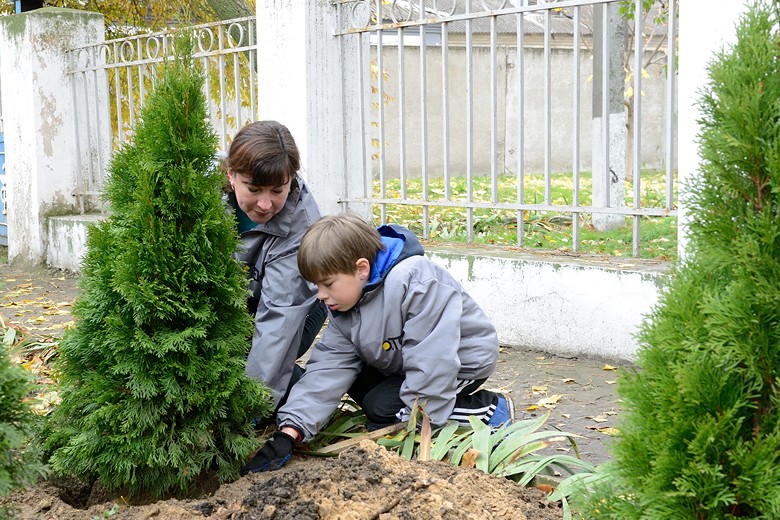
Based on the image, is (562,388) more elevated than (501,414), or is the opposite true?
(501,414)

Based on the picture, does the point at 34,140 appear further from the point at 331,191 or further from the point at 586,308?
the point at 586,308

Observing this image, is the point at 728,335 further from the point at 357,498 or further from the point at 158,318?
the point at 158,318

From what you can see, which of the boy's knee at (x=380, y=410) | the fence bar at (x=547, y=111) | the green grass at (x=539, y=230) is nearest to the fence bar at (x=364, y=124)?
the green grass at (x=539, y=230)

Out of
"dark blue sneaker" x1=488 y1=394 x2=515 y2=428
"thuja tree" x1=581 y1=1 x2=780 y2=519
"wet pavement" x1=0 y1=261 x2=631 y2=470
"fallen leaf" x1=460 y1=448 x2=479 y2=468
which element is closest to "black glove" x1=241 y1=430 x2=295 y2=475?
"fallen leaf" x1=460 y1=448 x2=479 y2=468

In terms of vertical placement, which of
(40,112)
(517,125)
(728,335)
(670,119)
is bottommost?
(728,335)

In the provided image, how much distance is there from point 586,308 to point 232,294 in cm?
288

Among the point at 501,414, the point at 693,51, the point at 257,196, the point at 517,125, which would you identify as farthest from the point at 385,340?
the point at 517,125

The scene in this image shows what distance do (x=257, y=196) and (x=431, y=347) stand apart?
3.03ft

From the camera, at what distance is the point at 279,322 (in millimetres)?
3479

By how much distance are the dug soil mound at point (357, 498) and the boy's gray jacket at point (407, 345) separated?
44 cm

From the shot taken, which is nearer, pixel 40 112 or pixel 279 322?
pixel 279 322

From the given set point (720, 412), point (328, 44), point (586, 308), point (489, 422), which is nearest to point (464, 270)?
point (586, 308)

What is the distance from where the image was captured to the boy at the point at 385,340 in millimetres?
3338

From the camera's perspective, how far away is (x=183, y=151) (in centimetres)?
297
